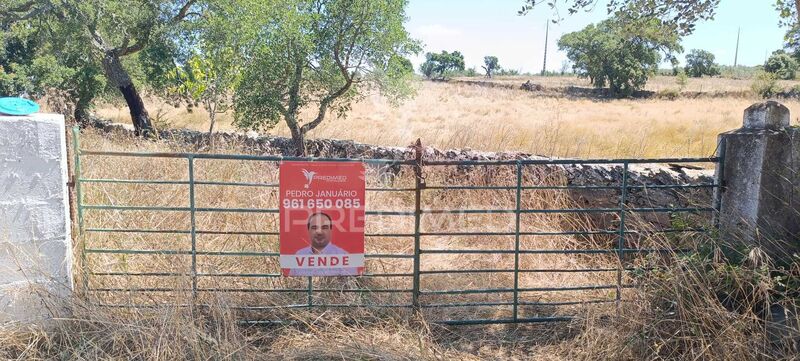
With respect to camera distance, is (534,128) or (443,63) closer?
(534,128)

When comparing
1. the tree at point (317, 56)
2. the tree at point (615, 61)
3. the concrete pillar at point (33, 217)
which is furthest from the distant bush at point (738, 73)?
the concrete pillar at point (33, 217)

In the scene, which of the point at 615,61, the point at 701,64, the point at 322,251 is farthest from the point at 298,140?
the point at 701,64

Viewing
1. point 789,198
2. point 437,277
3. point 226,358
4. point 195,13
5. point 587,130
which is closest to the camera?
point 226,358

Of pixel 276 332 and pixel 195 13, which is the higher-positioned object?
pixel 195 13

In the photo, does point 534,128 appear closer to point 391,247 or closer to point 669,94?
point 391,247

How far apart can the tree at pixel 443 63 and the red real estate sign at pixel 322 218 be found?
338 ft

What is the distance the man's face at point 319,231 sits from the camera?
4.83 metres

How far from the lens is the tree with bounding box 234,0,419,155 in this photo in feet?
47.6

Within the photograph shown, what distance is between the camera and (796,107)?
28000mm

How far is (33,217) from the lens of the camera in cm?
438

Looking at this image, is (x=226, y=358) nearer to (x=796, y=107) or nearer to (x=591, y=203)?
(x=591, y=203)

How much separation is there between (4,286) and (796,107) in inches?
1282

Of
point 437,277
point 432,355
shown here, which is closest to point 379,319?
point 432,355

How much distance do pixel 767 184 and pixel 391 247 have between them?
3.88 metres
